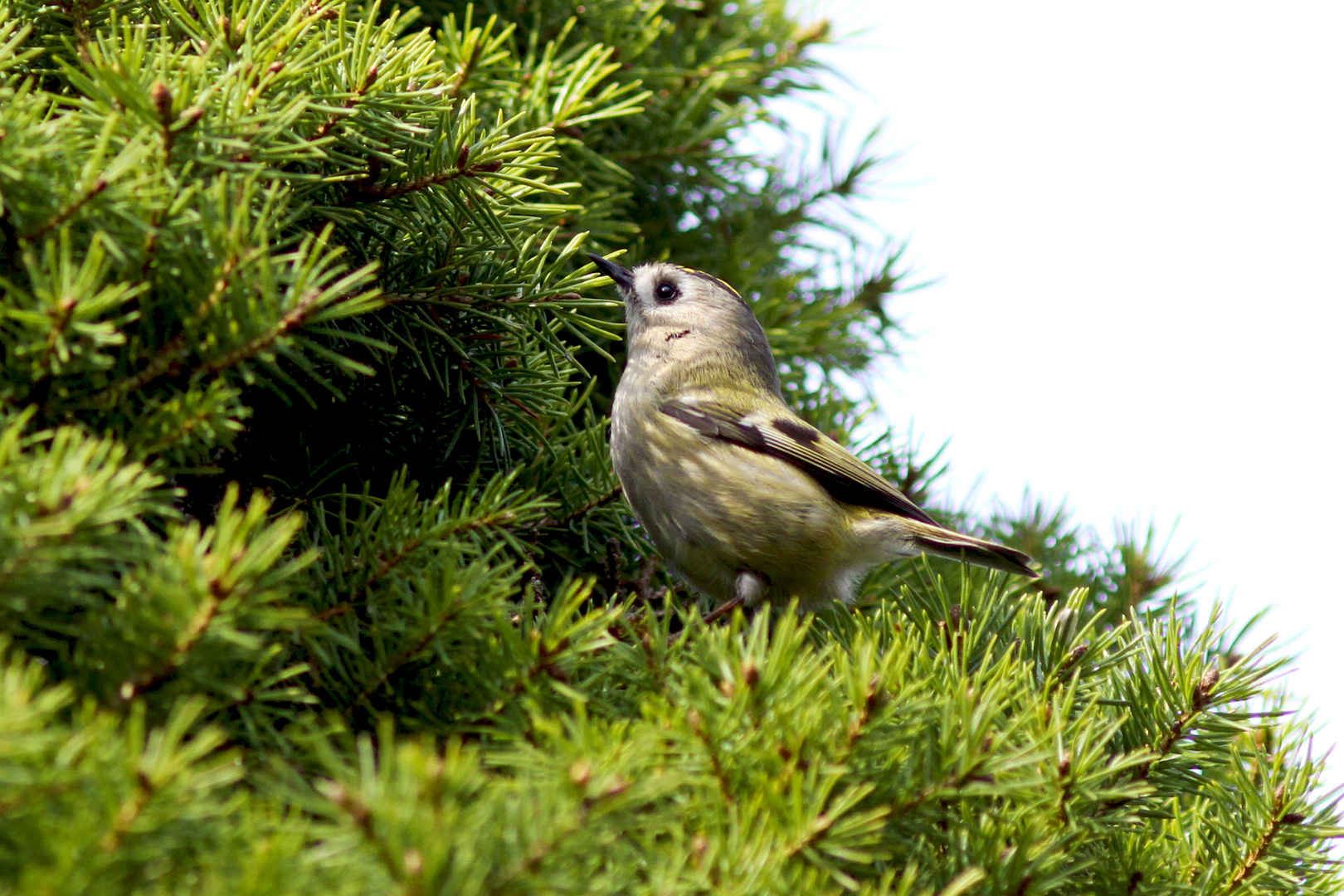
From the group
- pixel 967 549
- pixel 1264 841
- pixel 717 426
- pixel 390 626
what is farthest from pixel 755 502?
pixel 390 626

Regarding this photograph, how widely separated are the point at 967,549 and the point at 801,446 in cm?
53

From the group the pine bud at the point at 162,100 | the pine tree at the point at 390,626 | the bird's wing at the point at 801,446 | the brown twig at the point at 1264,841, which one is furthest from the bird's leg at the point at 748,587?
the pine bud at the point at 162,100

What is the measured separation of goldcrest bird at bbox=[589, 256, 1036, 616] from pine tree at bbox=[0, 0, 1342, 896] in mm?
451

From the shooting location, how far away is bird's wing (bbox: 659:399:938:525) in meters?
2.79

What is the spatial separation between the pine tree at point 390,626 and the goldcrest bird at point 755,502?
0.45 meters

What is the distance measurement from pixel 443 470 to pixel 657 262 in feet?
3.79

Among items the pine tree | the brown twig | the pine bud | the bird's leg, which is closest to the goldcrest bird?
the bird's leg

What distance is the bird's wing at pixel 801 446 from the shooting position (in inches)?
110

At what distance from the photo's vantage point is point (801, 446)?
9.53 ft

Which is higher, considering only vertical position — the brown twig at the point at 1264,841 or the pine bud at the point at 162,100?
the pine bud at the point at 162,100

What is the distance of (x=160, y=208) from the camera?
127cm

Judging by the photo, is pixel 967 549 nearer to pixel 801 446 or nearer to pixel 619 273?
pixel 801 446

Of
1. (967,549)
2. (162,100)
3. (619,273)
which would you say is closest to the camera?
(162,100)

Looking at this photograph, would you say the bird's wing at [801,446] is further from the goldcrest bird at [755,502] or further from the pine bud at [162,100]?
the pine bud at [162,100]
